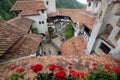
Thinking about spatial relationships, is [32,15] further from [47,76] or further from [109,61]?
[47,76]

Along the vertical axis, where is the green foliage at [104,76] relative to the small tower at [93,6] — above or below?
below

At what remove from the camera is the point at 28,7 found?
87.2 ft

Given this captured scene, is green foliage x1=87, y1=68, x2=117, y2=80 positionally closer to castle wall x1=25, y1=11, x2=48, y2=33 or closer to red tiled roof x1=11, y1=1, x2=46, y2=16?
red tiled roof x1=11, y1=1, x2=46, y2=16

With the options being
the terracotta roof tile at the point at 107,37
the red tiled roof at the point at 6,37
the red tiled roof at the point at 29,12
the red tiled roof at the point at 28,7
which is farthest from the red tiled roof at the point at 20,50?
the red tiled roof at the point at 28,7

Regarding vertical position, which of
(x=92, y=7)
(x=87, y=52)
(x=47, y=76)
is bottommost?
(x=87, y=52)

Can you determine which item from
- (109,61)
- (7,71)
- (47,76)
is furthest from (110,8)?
(7,71)

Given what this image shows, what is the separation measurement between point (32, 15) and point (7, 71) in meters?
20.2

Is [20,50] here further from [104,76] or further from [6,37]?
[104,76]

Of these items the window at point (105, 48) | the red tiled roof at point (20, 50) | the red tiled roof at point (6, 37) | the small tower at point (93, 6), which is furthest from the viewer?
the small tower at point (93, 6)

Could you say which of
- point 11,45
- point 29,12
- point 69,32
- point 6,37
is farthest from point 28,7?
point 11,45

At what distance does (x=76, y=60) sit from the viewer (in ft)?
28.7

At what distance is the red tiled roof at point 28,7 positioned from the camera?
25172 millimetres

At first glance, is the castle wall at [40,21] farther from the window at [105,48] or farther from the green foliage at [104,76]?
the green foliage at [104,76]

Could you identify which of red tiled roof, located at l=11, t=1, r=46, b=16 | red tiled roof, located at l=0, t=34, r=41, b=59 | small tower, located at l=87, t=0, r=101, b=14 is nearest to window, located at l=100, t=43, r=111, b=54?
red tiled roof, located at l=0, t=34, r=41, b=59
